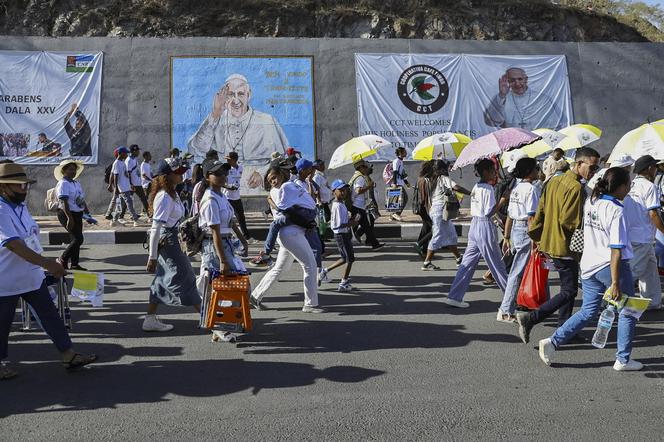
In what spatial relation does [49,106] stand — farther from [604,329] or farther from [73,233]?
[604,329]

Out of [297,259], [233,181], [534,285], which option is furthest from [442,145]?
[534,285]

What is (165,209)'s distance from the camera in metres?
6.54

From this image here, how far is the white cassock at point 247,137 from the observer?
17.6 metres

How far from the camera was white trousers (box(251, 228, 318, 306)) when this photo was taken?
23.9 feet

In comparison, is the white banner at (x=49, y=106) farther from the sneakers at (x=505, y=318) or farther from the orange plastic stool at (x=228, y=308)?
the sneakers at (x=505, y=318)

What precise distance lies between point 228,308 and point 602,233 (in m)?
3.08

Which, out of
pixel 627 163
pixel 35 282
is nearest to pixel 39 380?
pixel 35 282

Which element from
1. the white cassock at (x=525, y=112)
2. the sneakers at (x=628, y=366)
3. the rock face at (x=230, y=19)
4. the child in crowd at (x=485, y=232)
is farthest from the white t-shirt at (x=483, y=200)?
the rock face at (x=230, y=19)

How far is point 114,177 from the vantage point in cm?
1526

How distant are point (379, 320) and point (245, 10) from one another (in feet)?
49.7

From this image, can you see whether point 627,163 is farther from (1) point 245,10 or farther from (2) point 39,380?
(1) point 245,10

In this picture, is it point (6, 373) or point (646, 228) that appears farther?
point (646, 228)

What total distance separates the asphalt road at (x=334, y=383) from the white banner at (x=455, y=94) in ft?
36.4

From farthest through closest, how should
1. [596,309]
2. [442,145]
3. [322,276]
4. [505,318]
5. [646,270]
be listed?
[442,145]
[322,276]
[646,270]
[505,318]
[596,309]
